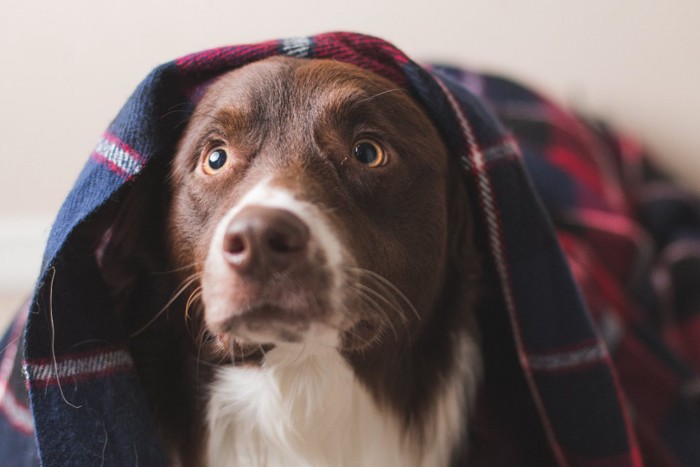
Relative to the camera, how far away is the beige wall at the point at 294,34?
2.08 meters

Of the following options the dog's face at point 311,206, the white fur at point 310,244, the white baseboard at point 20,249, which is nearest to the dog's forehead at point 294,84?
the dog's face at point 311,206

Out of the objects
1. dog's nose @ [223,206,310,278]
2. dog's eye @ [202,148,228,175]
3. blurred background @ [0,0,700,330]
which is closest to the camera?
dog's nose @ [223,206,310,278]

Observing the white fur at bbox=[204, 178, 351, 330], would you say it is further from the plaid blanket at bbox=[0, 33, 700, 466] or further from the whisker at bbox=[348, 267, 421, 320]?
the plaid blanket at bbox=[0, 33, 700, 466]

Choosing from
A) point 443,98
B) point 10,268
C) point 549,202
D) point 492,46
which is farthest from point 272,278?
point 10,268

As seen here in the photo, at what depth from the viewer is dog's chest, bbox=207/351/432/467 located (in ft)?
3.81

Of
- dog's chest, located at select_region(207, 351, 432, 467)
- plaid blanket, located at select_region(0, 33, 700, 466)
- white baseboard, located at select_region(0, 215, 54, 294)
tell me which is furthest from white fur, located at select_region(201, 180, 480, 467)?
white baseboard, located at select_region(0, 215, 54, 294)

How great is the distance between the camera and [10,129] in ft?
7.16

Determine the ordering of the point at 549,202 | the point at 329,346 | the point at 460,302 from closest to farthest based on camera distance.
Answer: the point at 329,346 → the point at 460,302 → the point at 549,202

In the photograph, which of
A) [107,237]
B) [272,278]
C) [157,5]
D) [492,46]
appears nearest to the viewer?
[272,278]

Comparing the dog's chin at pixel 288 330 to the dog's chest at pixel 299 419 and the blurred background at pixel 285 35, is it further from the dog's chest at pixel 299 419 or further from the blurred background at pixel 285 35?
the blurred background at pixel 285 35

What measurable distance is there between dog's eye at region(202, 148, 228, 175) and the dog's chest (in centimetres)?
29

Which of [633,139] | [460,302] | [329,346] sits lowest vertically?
[633,139]

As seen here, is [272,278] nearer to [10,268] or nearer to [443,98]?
[443,98]

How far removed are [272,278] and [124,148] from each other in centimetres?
34
